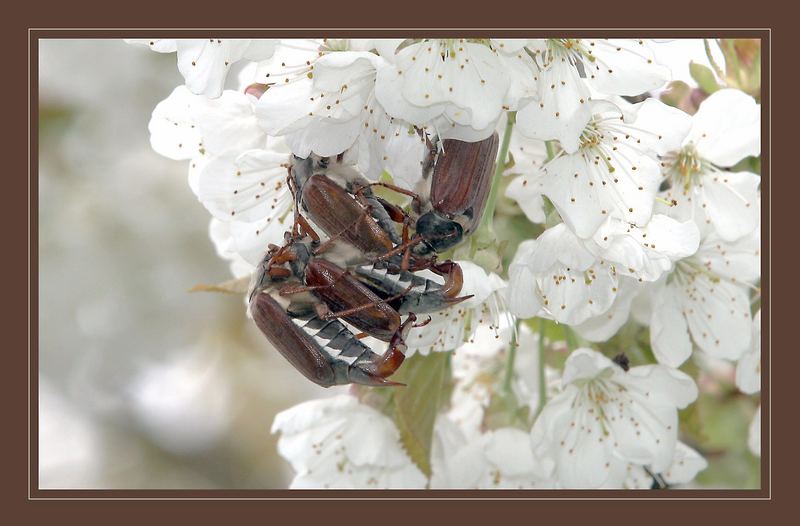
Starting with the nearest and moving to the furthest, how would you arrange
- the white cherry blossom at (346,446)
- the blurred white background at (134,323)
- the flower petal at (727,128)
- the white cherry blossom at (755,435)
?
the flower petal at (727,128) < the white cherry blossom at (346,446) < the white cherry blossom at (755,435) < the blurred white background at (134,323)

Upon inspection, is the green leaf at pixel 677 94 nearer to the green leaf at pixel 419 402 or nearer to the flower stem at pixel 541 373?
the flower stem at pixel 541 373

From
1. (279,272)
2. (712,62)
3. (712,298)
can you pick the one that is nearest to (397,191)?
(279,272)

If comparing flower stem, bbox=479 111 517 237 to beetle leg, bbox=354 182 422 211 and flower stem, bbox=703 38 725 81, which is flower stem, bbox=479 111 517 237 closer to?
beetle leg, bbox=354 182 422 211

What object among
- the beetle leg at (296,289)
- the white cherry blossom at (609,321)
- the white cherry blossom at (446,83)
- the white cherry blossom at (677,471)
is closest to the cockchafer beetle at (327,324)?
the beetle leg at (296,289)

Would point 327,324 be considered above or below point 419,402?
above

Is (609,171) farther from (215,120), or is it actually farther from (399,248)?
(215,120)
